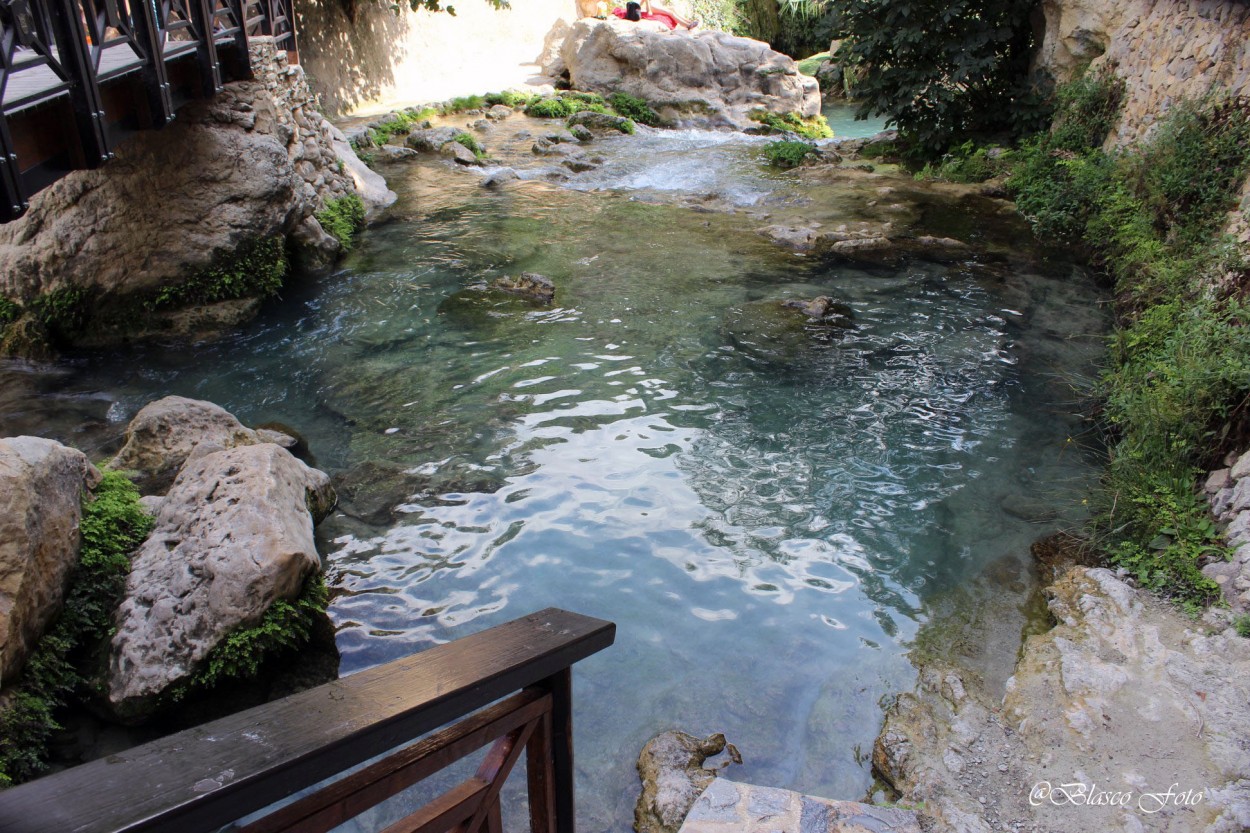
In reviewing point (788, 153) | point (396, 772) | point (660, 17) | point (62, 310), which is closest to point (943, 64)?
point (788, 153)

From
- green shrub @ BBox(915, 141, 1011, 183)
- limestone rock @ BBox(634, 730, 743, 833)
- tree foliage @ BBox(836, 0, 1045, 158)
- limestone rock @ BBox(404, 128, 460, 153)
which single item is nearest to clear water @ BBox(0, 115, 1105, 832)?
limestone rock @ BBox(634, 730, 743, 833)

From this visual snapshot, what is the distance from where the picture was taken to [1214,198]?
28.1ft

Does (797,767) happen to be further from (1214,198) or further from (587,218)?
(587,218)

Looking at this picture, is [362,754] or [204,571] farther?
[204,571]

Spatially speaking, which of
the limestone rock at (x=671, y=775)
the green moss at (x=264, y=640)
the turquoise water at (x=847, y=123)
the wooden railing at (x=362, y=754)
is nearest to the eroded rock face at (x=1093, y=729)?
the limestone rock at (x=671, y=775)

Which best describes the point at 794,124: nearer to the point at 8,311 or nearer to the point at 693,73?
the point at 693,73

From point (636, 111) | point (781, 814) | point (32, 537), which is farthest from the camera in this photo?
point (636, 111)

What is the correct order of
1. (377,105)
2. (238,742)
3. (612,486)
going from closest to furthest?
1. (238,742)
2. (612,486)
3. (377,105)

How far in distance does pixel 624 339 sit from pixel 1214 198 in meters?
6.31

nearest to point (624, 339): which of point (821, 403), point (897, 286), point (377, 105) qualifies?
point (821, 403)

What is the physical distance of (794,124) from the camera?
2181 centimetres

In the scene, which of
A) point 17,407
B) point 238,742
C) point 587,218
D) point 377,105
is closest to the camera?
point 238,742

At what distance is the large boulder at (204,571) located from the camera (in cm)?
412

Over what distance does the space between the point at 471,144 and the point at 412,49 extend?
22.7 ft
